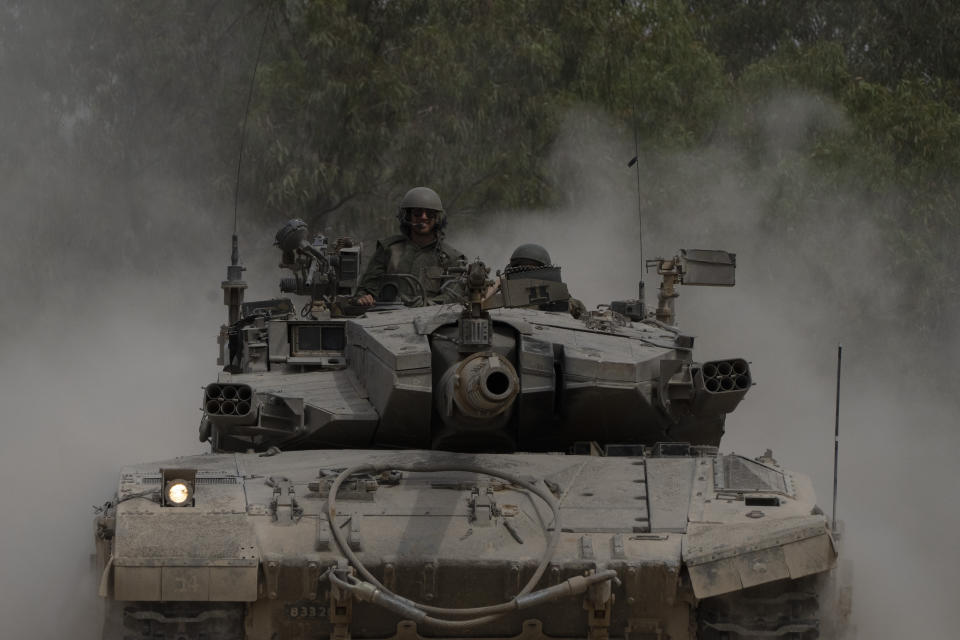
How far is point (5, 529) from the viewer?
18.8 meters

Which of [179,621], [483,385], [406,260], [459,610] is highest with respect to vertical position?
[406,260]

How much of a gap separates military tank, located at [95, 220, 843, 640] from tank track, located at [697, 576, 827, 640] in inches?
0.6

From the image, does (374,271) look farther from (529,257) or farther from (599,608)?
(599,608)

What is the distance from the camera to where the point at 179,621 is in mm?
11141

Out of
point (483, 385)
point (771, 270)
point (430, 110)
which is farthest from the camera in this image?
point (430, 110)

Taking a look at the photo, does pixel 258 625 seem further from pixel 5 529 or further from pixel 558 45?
pixel 558 45

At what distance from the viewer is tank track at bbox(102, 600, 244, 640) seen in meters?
11.1

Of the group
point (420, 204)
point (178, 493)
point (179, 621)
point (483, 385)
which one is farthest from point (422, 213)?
point (179, 621)

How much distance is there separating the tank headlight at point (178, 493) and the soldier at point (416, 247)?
5.45 m

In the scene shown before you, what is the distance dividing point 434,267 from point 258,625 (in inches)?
234

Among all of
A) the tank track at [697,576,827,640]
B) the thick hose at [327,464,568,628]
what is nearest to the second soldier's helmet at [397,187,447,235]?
the thick hose at [327,464,568,628]

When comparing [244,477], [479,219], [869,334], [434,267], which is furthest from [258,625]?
[869,334]

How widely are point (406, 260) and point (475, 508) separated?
5.75m

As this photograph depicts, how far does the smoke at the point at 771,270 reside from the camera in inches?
1142
